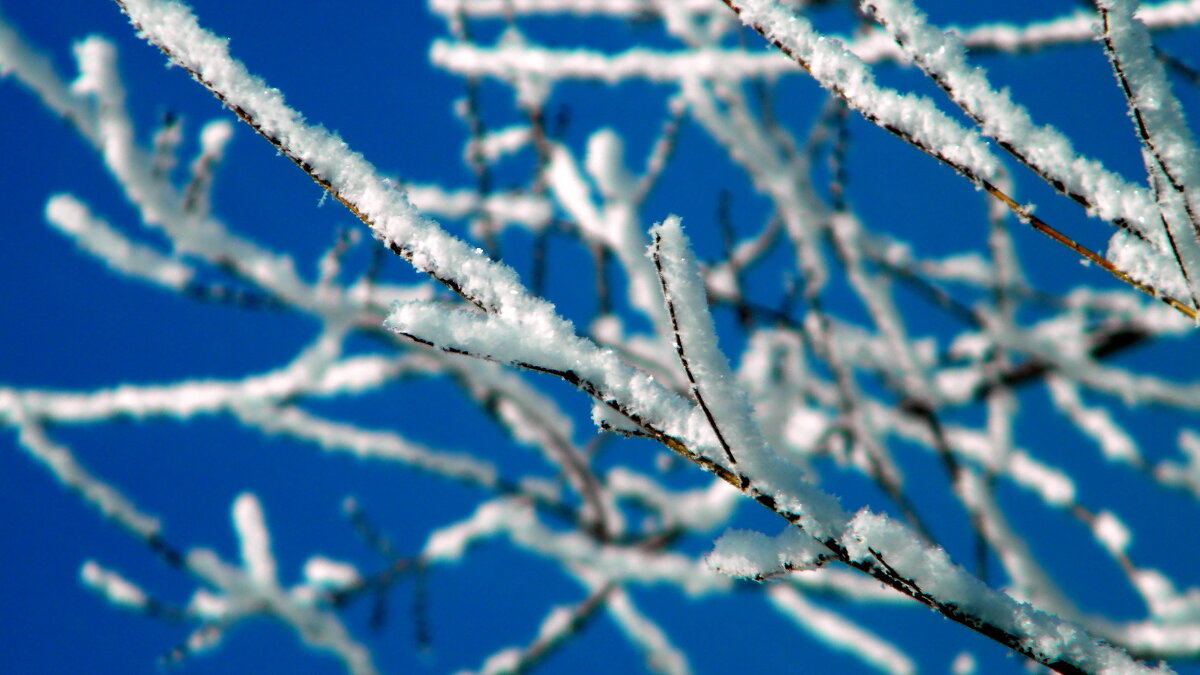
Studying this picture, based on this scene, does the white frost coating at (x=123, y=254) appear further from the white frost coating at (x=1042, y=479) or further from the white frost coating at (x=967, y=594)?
the white frost coating at (x=1042, y=479)

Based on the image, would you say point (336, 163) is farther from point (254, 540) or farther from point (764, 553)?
point (254, 540)

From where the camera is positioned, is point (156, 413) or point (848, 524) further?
point (156, 413)

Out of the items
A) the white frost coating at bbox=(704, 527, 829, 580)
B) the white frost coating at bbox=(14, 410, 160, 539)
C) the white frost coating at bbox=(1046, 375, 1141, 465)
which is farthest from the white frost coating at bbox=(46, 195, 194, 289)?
the white frost coating at bbox=(1046, 375, 1141, 465)

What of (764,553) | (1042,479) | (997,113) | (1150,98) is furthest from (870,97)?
(1042,479)

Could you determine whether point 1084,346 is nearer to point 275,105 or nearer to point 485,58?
point 485,58

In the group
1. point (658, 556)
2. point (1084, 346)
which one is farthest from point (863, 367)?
point (658, 556)

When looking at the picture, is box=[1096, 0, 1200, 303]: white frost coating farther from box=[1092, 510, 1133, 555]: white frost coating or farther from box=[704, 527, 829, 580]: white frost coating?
box=[1092, 510, 1133, 555]: white frost coating
